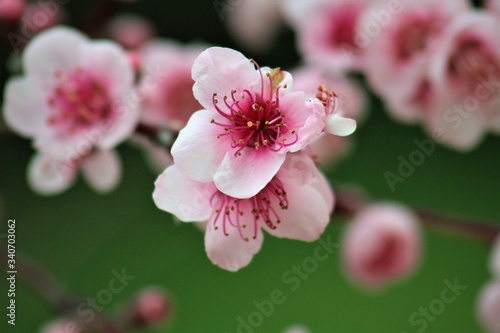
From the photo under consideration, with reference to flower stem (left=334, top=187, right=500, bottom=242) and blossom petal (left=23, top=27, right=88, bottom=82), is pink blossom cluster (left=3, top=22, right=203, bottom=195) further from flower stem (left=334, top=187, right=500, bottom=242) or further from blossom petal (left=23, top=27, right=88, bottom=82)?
flower stem (left=334, top=187, right=500, bottom=242)

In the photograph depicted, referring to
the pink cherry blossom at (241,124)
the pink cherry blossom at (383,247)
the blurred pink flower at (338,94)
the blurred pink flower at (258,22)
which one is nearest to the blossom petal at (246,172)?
the pink cherry blossom at (241,124)

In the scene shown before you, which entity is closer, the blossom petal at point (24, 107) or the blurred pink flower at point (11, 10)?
the blossom petal at point (24, 107)

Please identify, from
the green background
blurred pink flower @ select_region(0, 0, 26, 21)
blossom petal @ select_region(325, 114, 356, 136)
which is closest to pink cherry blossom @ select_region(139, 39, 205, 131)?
blurred pink flower @ select_region(0, 0, 26, 21)

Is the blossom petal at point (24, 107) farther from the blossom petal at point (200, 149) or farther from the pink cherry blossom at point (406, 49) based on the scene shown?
the pink cherry blossom at point (406, 49)

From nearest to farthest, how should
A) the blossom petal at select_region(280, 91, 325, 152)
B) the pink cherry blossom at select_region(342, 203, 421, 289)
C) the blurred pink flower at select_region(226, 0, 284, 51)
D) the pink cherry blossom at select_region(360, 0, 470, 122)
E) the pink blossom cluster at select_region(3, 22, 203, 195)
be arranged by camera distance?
the blossom petal at select_region(280, 91, 325, 152), the pink blossom cluster at select_region(3, 22, 203, 195), the pink cherry blossom at select_region(360, 0, 470, 122), the pink cherry blossom at select_region(342, 203, 421, 289), the blurred pink flower at select_region(226, 0, 284, 51)

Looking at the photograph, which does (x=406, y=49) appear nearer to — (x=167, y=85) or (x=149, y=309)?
(x=167, y=85)

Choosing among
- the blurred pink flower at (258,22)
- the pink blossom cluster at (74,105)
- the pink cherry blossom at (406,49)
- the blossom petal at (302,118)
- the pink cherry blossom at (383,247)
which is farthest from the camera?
the blurred pink flower at (258,22)

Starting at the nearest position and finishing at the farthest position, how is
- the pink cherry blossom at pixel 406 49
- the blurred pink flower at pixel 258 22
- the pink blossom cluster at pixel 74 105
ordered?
the pink blossom cluster at pixel 74 105
the pink cherry blossom at pixel 406 49
the blurred pink flower at pixel 258 22

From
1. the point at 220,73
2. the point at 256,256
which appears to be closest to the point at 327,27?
the point at 220,73

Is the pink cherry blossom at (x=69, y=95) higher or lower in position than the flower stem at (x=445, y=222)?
higher
